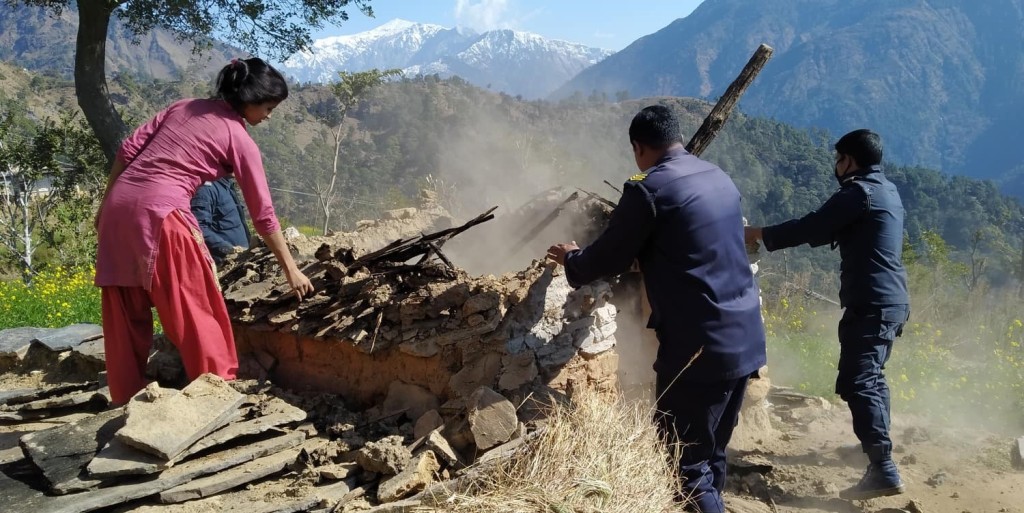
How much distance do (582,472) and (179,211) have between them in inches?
86.8

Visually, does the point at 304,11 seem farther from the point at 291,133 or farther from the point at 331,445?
the point at 291,133

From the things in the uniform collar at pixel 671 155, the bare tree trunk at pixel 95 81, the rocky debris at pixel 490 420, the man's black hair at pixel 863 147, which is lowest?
the rocky debris at pixel 490 420

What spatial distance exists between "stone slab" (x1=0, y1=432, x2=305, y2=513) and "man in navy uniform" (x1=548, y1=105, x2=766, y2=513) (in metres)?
1.71

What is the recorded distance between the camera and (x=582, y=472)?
2.59 m

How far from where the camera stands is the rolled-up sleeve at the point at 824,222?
3646mm

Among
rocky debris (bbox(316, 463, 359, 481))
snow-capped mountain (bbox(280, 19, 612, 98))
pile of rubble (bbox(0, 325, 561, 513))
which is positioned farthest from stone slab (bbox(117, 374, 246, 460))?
snow-capped mountain (bbox(280, 19, 612, 98))

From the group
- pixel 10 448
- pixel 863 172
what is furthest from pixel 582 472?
pixel 10 448

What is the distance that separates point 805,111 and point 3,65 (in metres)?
74.8

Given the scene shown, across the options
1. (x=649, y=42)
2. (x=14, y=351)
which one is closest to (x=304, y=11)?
(x=14, y=351)

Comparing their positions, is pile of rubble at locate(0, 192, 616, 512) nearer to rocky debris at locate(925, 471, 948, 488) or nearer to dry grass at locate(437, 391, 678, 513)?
dry grass at locate(437, 391, 678, 513)

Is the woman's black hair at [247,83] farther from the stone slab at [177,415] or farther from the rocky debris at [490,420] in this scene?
the rocky debris at [490,420]

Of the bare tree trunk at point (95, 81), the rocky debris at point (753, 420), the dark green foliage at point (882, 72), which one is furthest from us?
the dark green foliage at point (882, 72)

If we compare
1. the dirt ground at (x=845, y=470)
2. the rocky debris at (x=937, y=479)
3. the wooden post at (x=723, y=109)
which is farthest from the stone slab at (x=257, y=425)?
the rocky debris at (x=937, y=479)

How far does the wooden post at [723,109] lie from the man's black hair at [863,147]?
76cm
